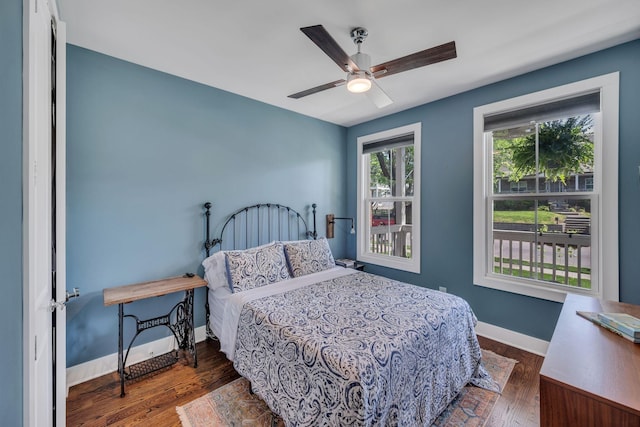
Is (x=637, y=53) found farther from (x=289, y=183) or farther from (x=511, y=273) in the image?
(x=289, y=183)

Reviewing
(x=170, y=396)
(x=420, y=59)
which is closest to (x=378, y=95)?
(x=420, y=59)

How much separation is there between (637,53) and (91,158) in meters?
4.41

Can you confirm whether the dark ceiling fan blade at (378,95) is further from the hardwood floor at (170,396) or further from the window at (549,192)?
the hardwood floor at (170,396)

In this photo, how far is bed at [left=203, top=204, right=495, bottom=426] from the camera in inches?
54.7

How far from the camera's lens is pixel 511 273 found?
288 cm

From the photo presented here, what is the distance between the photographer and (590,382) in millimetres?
934

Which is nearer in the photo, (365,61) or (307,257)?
(365,61)

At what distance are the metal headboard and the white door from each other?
1417 mm

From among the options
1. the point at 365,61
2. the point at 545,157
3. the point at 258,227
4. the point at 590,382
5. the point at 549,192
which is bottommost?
the point at 590,382

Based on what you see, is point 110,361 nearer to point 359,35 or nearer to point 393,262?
point 393,262

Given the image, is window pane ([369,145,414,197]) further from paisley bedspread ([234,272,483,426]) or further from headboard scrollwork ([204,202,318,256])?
paisley bedspread ([234,272,483,426])

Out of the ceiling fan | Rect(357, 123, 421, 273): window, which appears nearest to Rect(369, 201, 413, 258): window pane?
Rect(357, 123, 421, 273): window

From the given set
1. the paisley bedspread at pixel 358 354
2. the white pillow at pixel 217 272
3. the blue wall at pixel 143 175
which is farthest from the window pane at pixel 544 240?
the white pillow at pixel 217 272

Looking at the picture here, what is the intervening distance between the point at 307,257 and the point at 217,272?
0.97 metres
